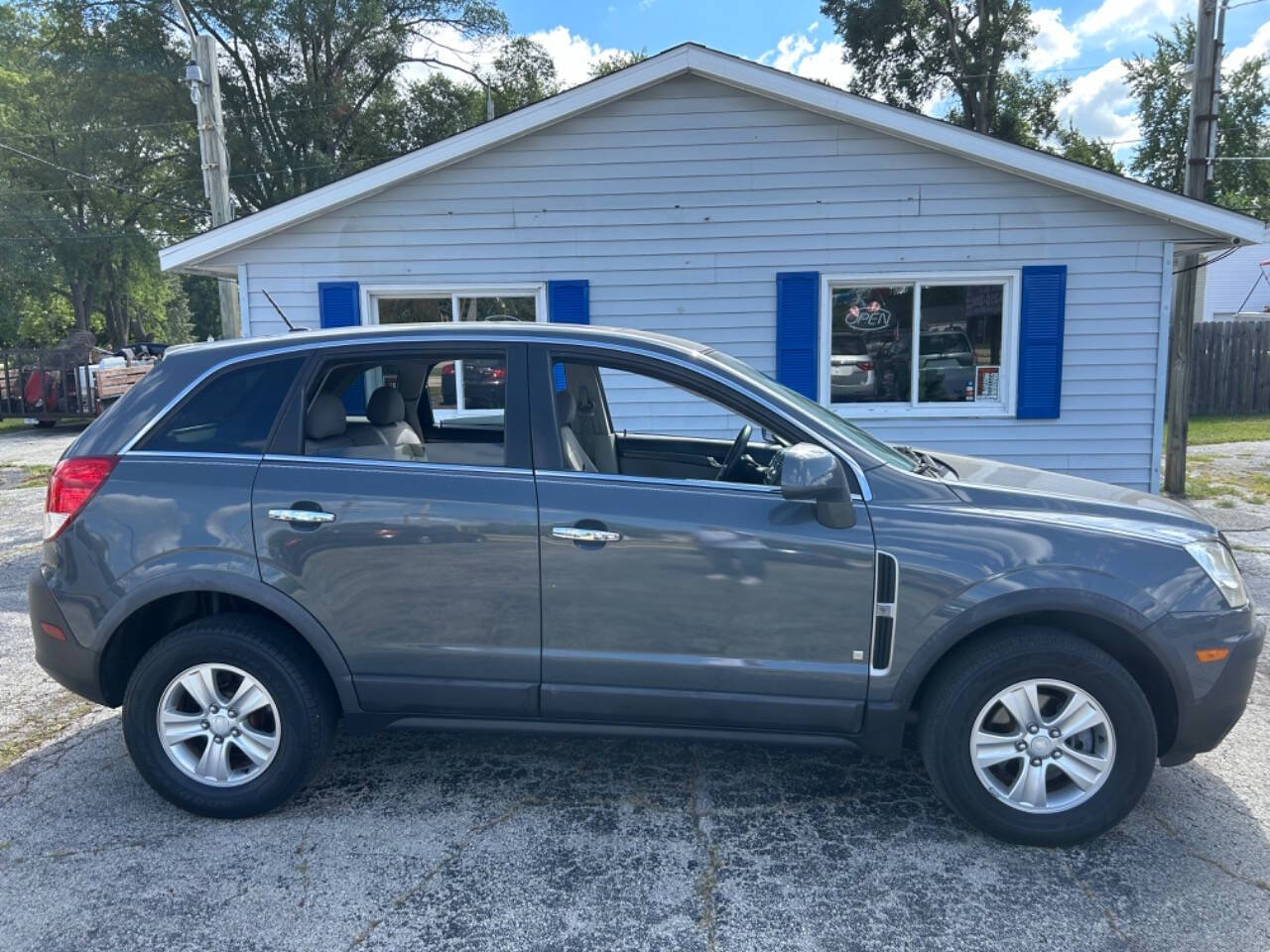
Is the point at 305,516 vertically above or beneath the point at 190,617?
above

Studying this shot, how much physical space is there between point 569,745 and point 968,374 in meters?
6.41

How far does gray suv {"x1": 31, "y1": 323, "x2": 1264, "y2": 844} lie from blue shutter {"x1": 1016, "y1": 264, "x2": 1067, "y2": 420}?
5.31 metres

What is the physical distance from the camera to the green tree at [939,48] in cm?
2439

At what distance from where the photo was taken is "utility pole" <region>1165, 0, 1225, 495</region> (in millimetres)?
9633

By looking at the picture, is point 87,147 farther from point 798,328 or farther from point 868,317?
point 868,317

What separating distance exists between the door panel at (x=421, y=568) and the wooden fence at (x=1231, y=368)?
18062mm

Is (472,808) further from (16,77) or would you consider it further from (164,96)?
(16,77)

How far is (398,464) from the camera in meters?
3.30

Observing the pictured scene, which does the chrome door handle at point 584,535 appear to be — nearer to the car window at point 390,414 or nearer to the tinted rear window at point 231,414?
the car window at point 390,414

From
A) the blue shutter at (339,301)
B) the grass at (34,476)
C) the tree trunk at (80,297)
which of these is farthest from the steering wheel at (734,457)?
the tree trunk at (80,297)

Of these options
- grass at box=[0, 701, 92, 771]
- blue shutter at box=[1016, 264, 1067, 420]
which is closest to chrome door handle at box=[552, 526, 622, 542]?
grass at box=[0, 701, 92, 771]

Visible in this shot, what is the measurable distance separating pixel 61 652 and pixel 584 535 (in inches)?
82.5

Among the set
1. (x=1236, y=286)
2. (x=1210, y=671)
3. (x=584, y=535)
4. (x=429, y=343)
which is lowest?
(x=1210, y=671)

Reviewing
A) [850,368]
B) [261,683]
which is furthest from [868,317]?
Result: [261,683]
